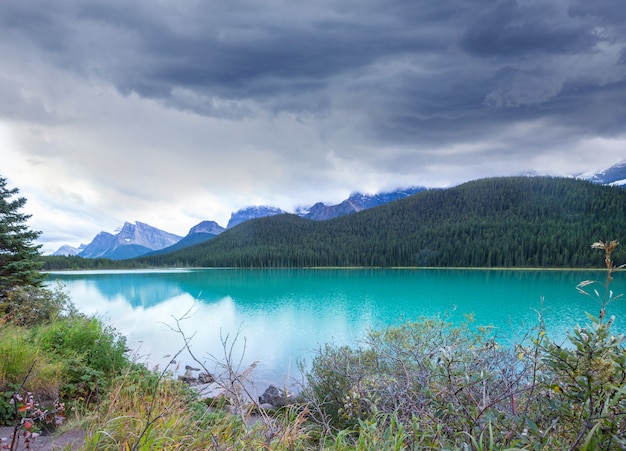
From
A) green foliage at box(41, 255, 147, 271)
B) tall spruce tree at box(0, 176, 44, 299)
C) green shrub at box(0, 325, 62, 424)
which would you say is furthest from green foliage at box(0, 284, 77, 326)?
green foliage at box(41, 255, 147, 271)

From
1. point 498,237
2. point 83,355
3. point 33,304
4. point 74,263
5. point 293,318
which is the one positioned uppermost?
point 498,237

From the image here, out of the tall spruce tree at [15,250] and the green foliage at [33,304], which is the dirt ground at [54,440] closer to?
the green foliage at [33,304]

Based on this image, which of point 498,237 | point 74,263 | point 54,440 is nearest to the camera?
point 54,440

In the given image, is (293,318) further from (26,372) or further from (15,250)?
(26,372)

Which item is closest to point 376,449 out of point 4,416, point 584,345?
point 584,345

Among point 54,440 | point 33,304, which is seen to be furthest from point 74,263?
point 54,440

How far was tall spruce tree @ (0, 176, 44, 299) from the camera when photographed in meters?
16.5

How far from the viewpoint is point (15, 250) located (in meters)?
17.5

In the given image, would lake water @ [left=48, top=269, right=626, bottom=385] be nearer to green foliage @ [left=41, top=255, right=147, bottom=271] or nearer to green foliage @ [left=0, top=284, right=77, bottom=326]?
green foliage @ [left=0, top=284, right=77, bottom=326]

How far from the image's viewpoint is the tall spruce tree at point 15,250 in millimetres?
16516

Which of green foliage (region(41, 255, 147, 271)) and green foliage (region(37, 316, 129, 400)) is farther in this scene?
green foliage (region(41, 255, 147, 271))

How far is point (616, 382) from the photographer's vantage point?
212 centimetres

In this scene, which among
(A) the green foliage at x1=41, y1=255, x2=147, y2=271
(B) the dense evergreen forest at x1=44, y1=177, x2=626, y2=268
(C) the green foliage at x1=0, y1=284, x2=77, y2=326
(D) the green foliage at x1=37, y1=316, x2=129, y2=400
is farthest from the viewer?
(A) the green foliage at x1=41, y1=255, x2=147, y2=271

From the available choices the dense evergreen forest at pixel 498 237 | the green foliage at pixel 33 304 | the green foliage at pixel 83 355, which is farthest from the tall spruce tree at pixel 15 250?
the dense evergreen forest at pixel 498 237
